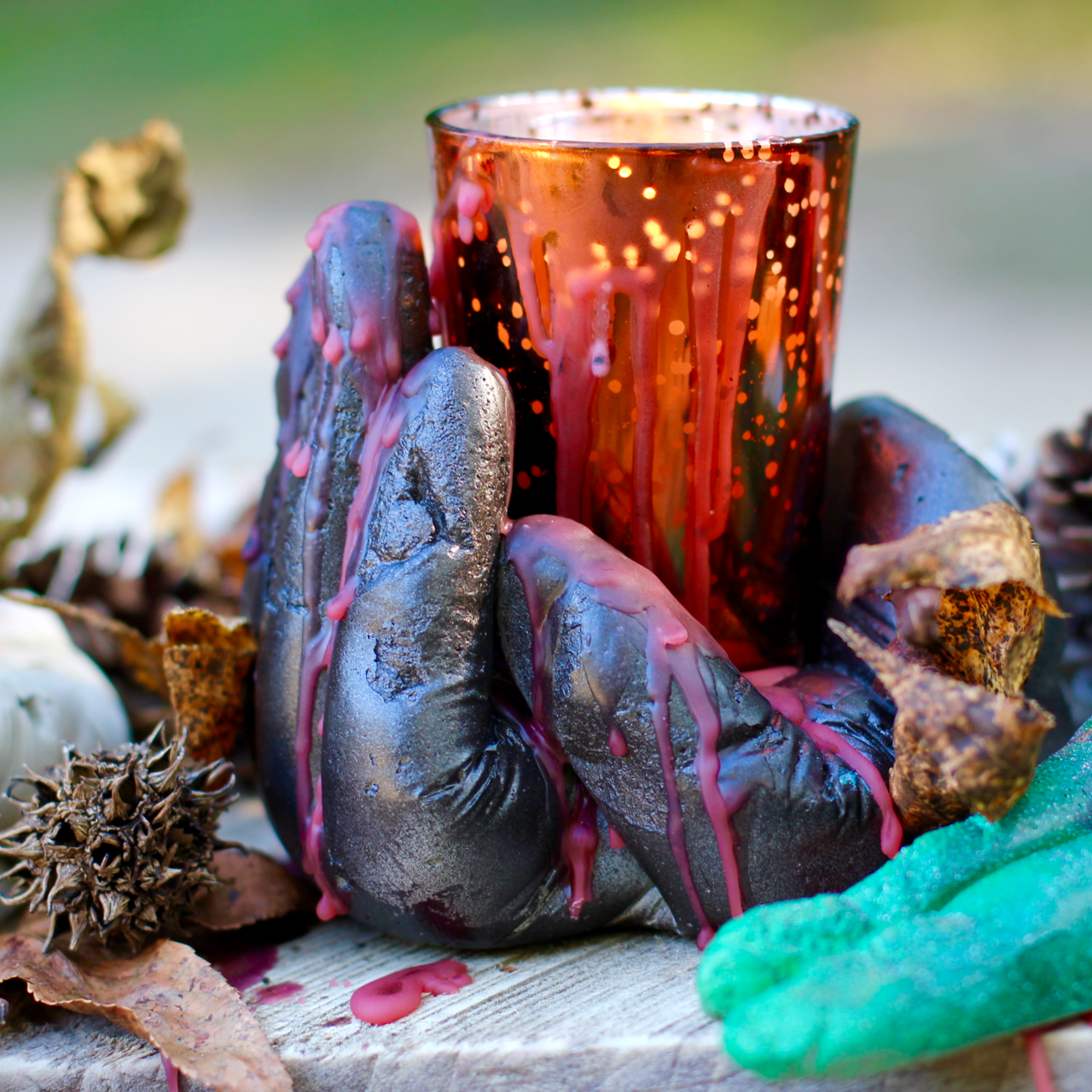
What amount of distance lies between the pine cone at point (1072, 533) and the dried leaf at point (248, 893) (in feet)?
1.71

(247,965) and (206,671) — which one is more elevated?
(206,671)

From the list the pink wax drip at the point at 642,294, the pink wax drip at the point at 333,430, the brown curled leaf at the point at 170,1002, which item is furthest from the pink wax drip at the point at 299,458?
the brown curled leaf at the point at 170,1002

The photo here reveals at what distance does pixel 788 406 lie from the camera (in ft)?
1.94

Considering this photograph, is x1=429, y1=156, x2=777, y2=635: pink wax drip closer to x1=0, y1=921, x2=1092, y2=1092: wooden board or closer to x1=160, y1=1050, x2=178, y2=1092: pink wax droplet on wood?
x1=0, y1=921, x2=1092, y2=1092: wooden board

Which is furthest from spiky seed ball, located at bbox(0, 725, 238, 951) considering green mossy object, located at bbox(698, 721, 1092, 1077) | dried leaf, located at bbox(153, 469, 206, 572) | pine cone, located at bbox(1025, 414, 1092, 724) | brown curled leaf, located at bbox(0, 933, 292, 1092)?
pine cone, located at bbox(1025, 414, 1092, 724)

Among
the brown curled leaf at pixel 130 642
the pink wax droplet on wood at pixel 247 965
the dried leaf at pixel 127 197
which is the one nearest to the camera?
the pink wax droplet on wood at pixel 247 965

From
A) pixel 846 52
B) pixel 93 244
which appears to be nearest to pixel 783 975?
pixel 93 244

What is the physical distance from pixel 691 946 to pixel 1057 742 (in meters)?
0.25

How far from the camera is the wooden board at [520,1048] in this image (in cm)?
49

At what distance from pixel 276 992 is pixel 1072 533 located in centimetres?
58

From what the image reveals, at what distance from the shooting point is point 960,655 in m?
0.52

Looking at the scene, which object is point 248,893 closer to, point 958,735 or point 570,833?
point 570,833

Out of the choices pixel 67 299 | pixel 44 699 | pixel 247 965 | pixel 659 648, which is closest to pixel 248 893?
pixel 247 965

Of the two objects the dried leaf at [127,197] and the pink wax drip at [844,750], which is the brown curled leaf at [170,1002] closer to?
the pink wax drip at [844,750]
